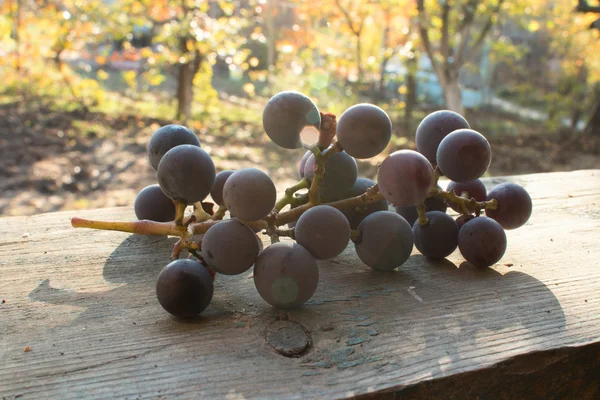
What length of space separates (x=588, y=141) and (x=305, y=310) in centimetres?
751

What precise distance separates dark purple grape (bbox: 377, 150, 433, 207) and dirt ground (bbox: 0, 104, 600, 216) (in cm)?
315

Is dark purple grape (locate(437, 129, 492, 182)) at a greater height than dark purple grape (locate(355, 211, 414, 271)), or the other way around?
dark purple grape (locate(437, 129, 492, 182))

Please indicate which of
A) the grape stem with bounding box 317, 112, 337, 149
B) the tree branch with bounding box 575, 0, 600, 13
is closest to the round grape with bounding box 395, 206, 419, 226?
the grape stem with bounding box 317, 112, 337, 149

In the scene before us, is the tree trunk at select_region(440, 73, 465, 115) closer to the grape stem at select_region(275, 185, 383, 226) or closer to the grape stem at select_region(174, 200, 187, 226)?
the grape stem at select_region(275, 185, 383, 226)

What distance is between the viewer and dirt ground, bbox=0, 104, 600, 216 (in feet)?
13.0

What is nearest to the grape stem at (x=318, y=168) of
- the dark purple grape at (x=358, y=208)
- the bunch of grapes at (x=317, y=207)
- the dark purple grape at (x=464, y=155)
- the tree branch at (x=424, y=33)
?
the bunch of grapes at (x=317, y=207)

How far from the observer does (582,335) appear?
2.82 ft

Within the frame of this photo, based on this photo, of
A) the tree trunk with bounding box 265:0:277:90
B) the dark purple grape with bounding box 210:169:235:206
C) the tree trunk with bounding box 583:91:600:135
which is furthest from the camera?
the tree trunk with bounding box 265:0:277:90

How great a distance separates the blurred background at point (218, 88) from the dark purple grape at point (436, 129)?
3.10 meters

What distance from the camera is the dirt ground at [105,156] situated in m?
3.95

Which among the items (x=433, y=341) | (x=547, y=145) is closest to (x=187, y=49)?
(x=547, y=145)

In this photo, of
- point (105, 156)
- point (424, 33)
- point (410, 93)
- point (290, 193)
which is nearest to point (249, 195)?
point (290, 193)

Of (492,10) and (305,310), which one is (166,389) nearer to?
(305,310)

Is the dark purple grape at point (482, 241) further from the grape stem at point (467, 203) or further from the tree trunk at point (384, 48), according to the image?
the tree trunk at point (384, 48)
